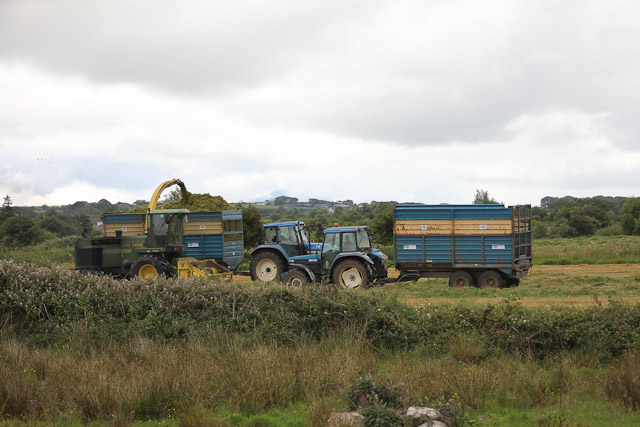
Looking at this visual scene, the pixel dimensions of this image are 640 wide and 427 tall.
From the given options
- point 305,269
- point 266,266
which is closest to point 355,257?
point 305,269

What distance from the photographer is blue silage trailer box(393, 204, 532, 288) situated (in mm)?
17859

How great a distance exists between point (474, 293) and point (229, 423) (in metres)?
10.8

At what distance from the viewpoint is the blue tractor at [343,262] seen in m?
17.6

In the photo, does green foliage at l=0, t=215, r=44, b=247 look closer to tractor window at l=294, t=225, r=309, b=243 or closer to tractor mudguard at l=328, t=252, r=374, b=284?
tractor window at l=294, t=225, r=309, b=243

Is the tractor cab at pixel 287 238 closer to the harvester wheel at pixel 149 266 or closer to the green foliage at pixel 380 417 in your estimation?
the harvester wheel at pixel 149 266

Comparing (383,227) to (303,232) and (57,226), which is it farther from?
(57,226)

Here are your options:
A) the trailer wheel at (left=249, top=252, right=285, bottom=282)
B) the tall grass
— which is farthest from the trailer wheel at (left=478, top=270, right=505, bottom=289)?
the tall grass

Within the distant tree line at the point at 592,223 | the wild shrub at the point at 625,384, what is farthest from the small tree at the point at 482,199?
the wild shrub at the point at 625,384

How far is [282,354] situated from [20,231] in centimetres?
4613

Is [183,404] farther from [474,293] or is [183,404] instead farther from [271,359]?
[474,293]

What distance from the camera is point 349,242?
58.8ft

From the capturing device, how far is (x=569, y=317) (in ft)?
36.1

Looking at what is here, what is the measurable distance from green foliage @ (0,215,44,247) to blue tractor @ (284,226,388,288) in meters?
37.7

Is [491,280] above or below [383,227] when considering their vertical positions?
below
